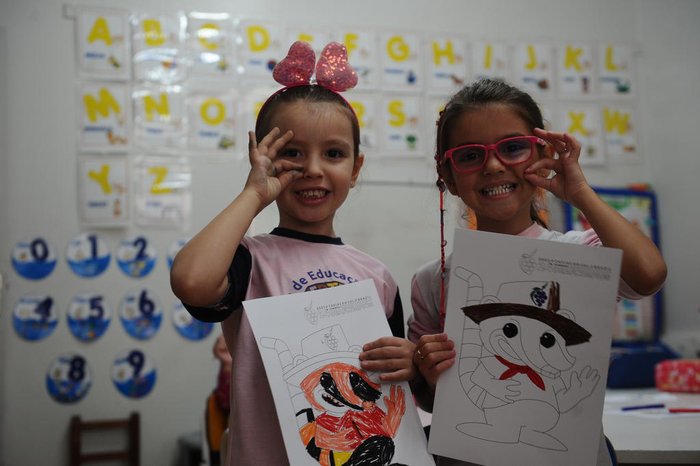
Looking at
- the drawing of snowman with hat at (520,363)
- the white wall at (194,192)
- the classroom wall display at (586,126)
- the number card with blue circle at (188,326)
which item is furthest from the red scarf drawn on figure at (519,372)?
the classroom wall display at (586,126)

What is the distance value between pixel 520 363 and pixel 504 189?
33cm

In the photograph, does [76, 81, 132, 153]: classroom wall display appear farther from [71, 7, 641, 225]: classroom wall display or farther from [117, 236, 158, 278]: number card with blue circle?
[117, 236, 158, 278]: number card with blue circle

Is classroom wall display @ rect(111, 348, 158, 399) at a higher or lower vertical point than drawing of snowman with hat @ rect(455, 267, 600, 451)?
lower

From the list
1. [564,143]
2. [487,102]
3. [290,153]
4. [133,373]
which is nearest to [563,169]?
[564,143]

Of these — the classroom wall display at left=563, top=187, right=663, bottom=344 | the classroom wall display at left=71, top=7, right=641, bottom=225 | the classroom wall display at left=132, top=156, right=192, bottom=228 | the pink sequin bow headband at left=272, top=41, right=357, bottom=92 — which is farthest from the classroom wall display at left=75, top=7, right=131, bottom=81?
the classroom wall display at left=563, top=187, right=663, bottom=344

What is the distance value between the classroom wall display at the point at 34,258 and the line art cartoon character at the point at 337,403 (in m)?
2.54

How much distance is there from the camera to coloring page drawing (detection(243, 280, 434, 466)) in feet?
3.10

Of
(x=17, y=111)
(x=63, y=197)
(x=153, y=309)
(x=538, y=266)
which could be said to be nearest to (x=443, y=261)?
(x=538, y=266)

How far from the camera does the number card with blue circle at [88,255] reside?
3158mm

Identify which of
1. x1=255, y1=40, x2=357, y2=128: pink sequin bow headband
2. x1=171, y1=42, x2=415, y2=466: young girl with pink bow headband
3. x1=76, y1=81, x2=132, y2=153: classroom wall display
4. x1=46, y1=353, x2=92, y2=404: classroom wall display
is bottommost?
x1=46, y1=353, x2=92, y2=404: classroom wall display

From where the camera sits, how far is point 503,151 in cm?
116

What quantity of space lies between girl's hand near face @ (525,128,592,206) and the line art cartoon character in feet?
1.39

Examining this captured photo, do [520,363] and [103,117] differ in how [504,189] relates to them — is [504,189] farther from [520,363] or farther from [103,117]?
[103,117]

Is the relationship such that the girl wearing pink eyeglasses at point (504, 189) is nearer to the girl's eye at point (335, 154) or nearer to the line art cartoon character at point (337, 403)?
the line art cartoon character at point (337, 403)
